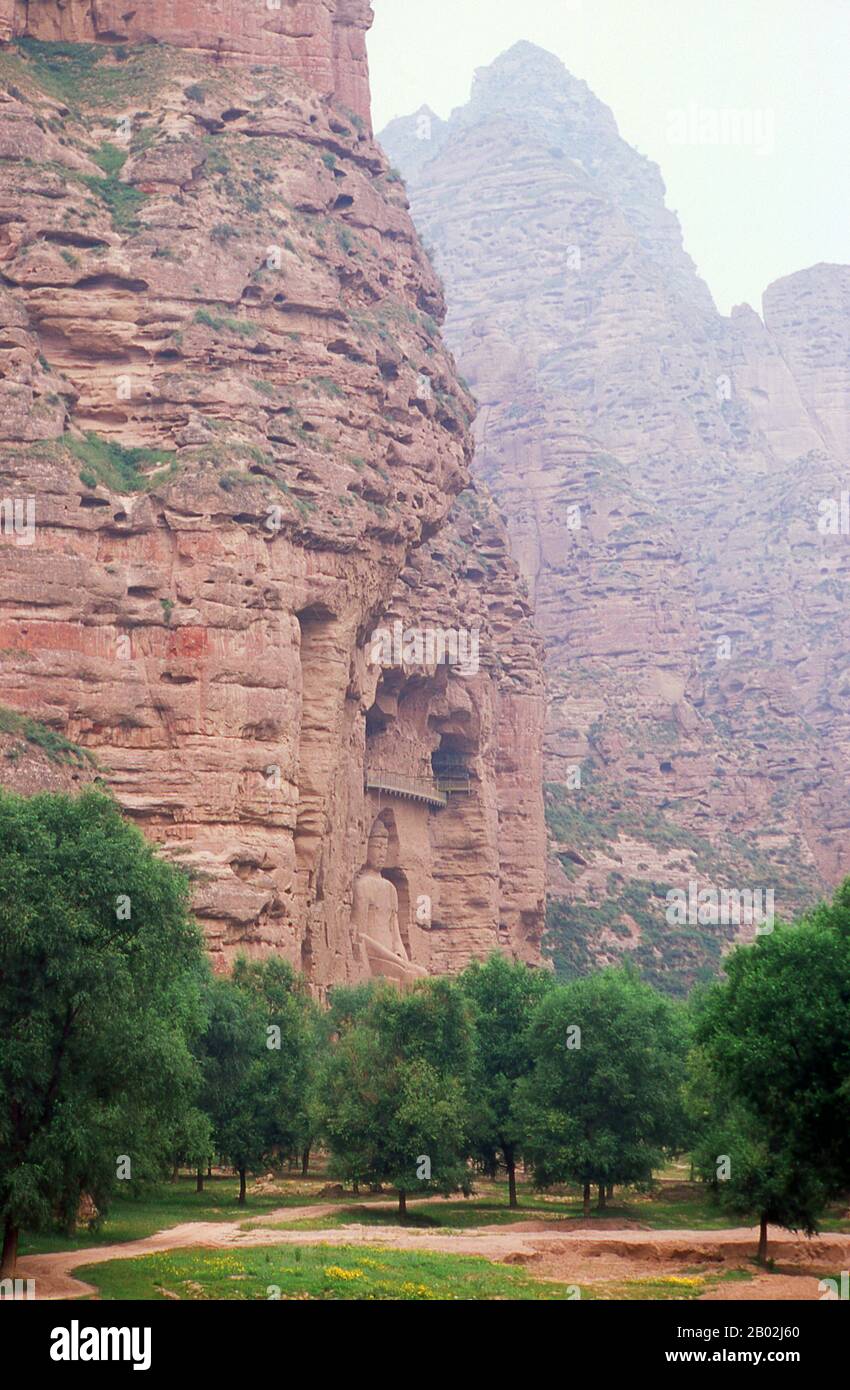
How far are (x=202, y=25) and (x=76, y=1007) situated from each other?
60581 millimetres

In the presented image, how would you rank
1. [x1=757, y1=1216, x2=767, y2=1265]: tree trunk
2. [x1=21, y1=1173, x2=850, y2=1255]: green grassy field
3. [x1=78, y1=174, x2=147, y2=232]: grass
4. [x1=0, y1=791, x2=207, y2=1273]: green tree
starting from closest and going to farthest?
[x1=0, y1=791, x2=207, y2=1273]: green tree → [x1=757, y1=1216, x2=767, y2=1265]: tree trunk → [x1=21, y1=1173, x2=850, y2=1255]: green grassy field → [x1=78, y1=174, x2=147, y2=232]: grass

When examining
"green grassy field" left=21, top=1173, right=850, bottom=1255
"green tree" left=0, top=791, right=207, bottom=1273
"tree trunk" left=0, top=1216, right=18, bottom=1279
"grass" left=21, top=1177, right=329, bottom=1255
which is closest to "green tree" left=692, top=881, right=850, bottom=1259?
"green tree" left=0, top=791, right=207, bottom=1273

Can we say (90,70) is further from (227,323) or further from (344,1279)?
(344,1279)

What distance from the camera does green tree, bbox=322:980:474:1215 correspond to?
6050cm

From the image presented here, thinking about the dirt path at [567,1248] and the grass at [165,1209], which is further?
the grass at [165,1209]

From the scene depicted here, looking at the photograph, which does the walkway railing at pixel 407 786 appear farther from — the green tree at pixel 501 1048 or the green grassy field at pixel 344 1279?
the green grassy field at pixel 344 1279

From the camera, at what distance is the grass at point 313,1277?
128ft

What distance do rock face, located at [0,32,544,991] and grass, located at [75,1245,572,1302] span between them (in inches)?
959

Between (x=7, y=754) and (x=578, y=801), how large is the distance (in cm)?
8900

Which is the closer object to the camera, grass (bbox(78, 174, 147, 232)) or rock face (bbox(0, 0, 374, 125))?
grass (bbox(78, 174, 147, 232))

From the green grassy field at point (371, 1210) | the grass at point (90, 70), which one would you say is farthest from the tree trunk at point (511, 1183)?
the grass at point (90, 70)

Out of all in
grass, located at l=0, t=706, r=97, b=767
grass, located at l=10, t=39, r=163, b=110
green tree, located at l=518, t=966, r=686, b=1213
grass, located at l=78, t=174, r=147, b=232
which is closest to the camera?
green tree, located at l=518, t=966, r=686, b=1213

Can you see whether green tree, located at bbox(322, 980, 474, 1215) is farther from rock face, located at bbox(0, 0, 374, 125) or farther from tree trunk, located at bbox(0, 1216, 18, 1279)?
rock face, located at bbox(0, 0, 374, 125)

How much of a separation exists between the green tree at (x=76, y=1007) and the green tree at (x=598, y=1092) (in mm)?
20804
